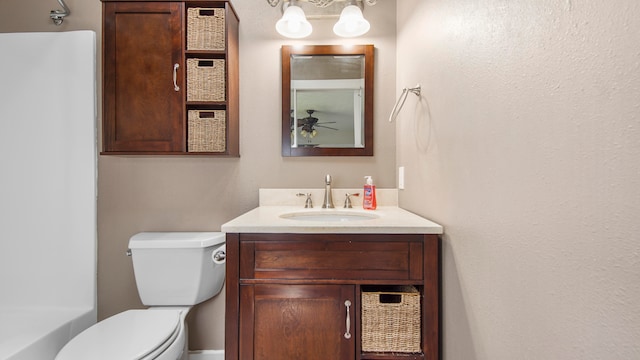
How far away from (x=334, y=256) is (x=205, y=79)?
3.63 ft

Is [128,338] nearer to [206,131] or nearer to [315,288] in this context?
[315,288]

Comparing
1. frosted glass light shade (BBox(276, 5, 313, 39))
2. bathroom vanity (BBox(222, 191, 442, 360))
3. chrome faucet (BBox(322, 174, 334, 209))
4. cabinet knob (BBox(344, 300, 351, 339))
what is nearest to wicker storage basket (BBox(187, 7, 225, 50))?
frosted glass light shade (BBox(276, 5, 313, 39))

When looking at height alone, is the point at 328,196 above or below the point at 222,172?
below

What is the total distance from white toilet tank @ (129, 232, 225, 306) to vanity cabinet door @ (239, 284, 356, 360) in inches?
20.3

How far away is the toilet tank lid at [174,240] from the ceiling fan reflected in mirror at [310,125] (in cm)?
73

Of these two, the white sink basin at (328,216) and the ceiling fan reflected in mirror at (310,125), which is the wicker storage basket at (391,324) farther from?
the ceiling fan reflected in mirror at (310,125)

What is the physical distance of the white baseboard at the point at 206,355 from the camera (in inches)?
64.7

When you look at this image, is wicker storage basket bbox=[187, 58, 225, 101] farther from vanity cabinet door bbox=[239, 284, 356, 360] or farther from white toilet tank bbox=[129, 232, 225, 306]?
vanity cabinet door bbox=[239, 284, 356, 360]

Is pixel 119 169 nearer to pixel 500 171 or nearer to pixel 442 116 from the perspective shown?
pixel 442 116

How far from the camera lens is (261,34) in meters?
1.67

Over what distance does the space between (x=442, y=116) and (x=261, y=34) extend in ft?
3.80

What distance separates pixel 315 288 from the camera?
1.06 m

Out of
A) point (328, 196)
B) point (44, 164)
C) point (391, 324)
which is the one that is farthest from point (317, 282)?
point (44, 164)

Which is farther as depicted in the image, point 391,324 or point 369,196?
point 369,196
